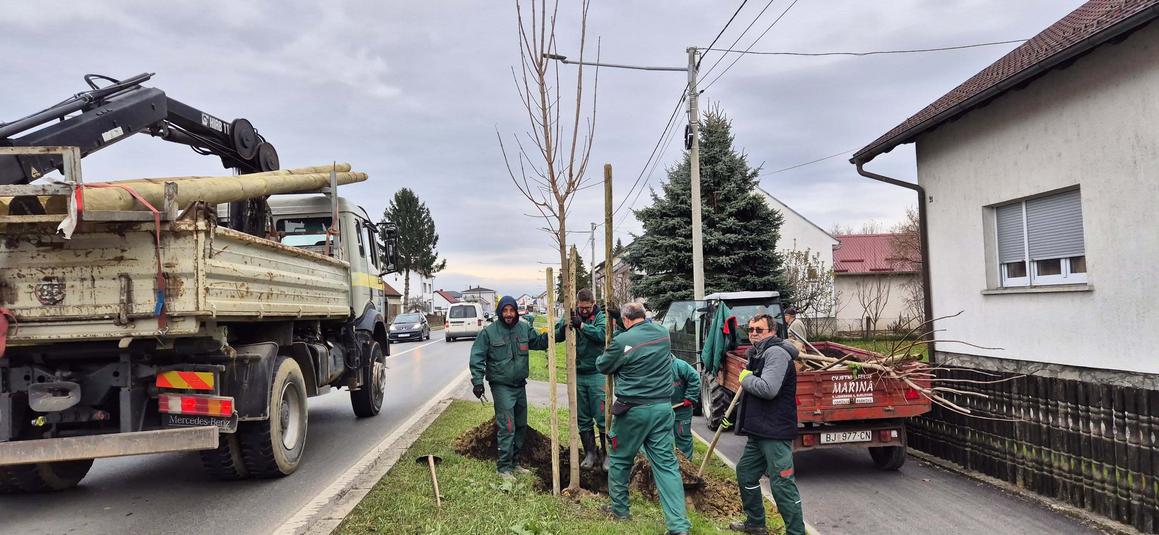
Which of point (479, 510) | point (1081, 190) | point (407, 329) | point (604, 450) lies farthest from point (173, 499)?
point (407, 329)

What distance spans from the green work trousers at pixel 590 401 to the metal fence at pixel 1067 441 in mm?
3750

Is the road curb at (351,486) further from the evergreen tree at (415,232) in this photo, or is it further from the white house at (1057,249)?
the evergreen tree at (415,232)

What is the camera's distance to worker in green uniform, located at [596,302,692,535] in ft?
16.1

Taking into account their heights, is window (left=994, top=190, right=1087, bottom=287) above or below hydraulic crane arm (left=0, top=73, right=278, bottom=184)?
below

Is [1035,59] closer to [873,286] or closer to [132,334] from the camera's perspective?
[132,334]

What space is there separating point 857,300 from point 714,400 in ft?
91.2

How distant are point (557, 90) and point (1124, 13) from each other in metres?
5.25

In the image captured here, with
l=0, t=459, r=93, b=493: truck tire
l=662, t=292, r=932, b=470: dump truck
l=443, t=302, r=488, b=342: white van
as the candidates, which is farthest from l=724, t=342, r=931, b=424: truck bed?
l=443, t=302, r=488, b=342: white van

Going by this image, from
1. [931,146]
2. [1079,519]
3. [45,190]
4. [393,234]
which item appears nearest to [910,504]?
[1079,519]

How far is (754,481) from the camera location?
203 inches

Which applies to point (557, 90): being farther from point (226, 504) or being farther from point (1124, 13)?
point (1124, 13)

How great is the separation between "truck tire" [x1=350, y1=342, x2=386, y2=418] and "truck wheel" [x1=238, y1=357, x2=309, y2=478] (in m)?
2.76

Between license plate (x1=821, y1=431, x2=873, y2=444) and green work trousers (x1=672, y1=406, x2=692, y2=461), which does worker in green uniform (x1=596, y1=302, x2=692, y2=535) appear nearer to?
green work trousers (x1=672, y1=406, x2=692, y2=461)

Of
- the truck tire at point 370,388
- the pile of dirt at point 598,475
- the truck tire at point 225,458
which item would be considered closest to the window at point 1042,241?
the pile of dirt at point 598,475
